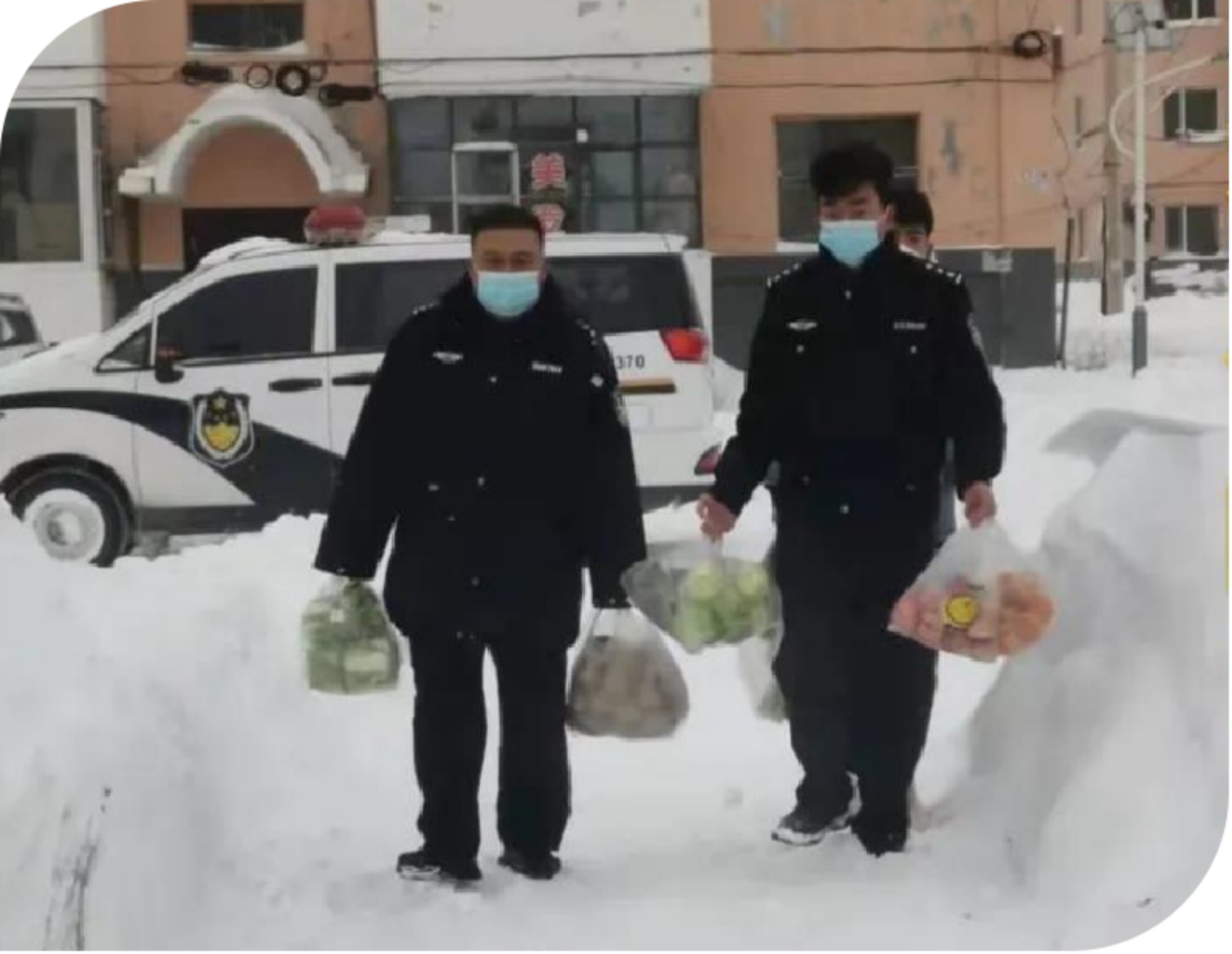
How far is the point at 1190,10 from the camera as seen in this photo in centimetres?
345

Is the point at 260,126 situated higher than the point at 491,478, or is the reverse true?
the point at 260,126

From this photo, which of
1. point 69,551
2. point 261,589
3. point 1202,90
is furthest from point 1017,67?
point 69,551

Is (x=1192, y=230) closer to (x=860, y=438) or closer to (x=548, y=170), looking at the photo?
(x=860, y=438)

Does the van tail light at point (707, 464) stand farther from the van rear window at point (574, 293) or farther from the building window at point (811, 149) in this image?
the building window at point (811, 149)

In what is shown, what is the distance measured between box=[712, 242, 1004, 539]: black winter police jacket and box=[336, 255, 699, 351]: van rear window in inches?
8.2

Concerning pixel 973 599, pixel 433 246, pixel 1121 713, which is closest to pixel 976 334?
pixel 973 599

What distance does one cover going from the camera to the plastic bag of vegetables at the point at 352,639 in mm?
3318

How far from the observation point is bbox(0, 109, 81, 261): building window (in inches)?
136

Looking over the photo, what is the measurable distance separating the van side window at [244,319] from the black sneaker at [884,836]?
1241 mm

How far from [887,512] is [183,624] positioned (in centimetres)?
119

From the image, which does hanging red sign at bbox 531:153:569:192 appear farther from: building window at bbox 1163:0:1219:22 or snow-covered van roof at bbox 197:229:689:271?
building window at bbox 1163:0:1219:22

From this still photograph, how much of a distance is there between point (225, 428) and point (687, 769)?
960 millimetres

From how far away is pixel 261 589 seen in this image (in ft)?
11.1

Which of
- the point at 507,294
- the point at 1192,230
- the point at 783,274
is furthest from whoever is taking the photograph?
the point at 1192,230
